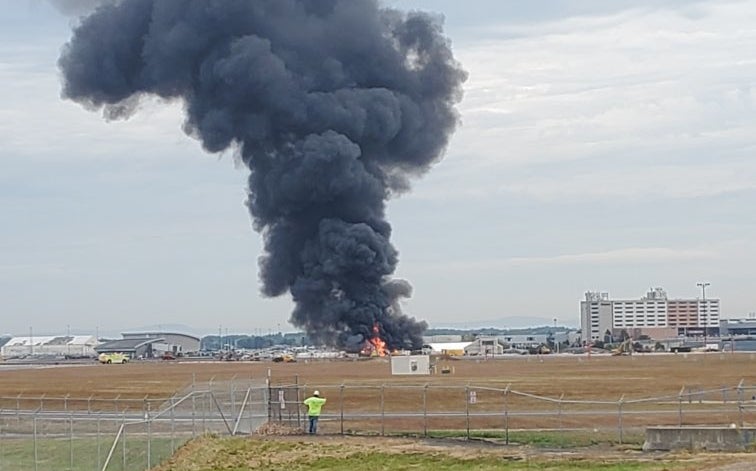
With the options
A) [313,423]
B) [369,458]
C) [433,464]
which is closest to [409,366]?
[313,423]

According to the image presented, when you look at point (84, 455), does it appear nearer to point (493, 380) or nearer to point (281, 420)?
point (281, 420)

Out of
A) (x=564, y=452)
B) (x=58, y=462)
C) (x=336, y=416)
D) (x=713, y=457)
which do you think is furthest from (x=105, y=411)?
(x=713, y=457)

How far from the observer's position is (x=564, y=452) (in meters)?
36.4

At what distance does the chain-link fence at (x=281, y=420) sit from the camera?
117 ft

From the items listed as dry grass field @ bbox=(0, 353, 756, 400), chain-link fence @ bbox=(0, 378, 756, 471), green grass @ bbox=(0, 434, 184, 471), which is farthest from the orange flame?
green grass @ bbox=(0, 434, 184, 471)

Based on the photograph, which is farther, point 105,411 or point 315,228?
point 315,228

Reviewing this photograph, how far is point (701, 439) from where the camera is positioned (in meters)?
36.0

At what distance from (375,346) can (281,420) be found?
254 ft

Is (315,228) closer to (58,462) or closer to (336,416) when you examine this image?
(336,416)

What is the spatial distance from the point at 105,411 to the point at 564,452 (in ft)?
95.8

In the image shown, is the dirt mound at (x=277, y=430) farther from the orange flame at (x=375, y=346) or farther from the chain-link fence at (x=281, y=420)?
the orange flame at (x=375, y=346)

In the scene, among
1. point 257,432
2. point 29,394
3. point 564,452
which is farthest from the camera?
point 29,394

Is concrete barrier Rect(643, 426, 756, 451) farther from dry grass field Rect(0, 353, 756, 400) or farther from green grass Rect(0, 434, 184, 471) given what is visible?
dry grass field Rect(0, 353, 756, 400)

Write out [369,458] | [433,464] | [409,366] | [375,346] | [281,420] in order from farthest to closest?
[375,346] → [409,366] → [281,420] → [369,458] → [433,464]
